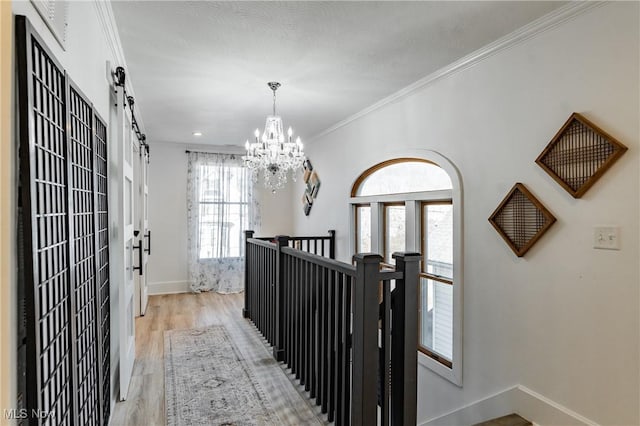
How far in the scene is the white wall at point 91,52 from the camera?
1.19 meters

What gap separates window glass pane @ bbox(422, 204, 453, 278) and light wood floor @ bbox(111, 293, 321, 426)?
1.65 metres

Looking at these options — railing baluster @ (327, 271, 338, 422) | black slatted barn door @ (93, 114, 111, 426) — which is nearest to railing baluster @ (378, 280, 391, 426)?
railing baluster @ (327, 271, 338, 422)

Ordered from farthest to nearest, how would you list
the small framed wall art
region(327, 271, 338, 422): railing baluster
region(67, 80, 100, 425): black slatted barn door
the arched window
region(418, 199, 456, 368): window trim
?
the small framed wall art, region(418, 199, 456, 368): window trim, the arched window, region(327, 271, 338, 422): railing baluster, region(67, 80, 100, 425): black slatted barn door

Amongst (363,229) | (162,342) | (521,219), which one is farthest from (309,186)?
(521,219)

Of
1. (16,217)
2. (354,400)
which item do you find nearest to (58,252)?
(16,217)

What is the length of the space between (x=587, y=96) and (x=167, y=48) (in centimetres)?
275

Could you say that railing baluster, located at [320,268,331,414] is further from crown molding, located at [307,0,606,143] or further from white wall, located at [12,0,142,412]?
crown molding, located at [307,0,606,143]

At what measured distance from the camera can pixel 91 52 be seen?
6.13 feet

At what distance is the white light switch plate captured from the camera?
192 centimetres

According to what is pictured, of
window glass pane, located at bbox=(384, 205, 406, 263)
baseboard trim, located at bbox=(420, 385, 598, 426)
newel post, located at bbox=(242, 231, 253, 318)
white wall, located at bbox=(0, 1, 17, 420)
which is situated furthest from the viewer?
newel post, located at bbox=(242, 231, 253, 318)

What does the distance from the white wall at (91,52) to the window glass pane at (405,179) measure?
2.68 m

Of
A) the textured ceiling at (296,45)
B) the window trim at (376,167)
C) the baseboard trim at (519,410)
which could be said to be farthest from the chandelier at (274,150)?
the baseboard trim at (519,410)

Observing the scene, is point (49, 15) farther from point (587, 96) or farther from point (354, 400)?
point (587, 96)

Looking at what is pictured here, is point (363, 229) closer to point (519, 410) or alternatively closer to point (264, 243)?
point (264, 243)
